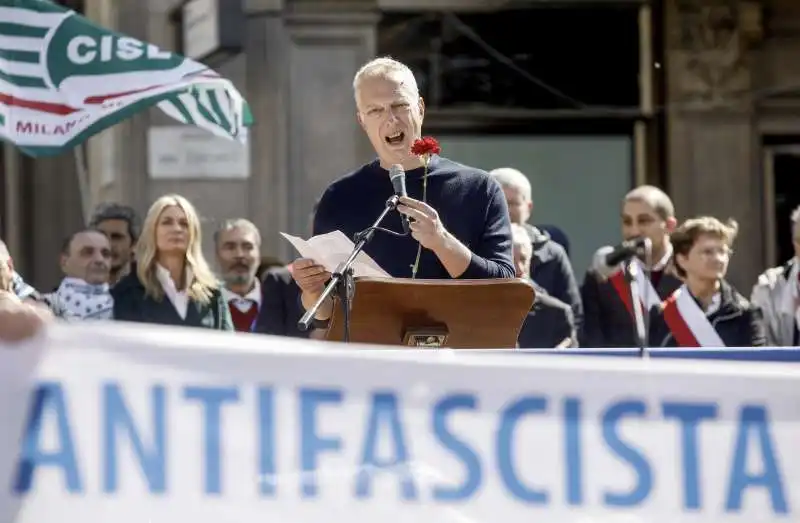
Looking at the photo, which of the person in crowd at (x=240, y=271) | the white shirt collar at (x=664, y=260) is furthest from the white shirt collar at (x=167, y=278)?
the white shirt collar at (x=664, y=260)

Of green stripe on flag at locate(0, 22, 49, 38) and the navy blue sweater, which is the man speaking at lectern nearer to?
the navy blue sweater

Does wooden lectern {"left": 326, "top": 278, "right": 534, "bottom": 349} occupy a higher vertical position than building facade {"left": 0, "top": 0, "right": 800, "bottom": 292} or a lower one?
lower

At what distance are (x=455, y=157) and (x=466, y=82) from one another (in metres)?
0.56

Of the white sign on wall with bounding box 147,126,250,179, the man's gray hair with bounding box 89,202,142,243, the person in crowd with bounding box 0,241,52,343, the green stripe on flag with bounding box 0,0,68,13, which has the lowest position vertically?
the person in crowd with bounding box 0,241,52,343

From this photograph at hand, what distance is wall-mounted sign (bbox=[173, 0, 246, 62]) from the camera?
→ 1227 cm

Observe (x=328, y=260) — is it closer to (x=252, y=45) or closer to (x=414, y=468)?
(x=414, y=468)

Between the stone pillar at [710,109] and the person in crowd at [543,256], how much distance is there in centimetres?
466

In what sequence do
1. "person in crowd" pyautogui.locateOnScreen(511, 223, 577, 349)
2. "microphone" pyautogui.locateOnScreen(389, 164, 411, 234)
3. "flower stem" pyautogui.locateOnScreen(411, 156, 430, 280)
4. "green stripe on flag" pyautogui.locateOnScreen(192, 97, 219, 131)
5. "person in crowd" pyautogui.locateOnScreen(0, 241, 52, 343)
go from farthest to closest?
"green stripe on flag" pyautogui.locateOnScreen(192, 97, 219, 131), "person in crowd" pyautogui.locateOnScreen(511, 223, 577, 349), "flower stem" pyautogui.locateOnScreen(411, 156, 430, 280), "microphone" pyautogui.locateOnScreen(389, 164, 411, 234), "person in crowd" pyautogui.locateOnScreen(0, 241, 52, 343)

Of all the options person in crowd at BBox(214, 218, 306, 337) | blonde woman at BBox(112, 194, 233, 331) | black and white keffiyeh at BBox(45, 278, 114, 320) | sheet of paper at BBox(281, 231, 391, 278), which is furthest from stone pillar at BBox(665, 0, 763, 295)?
sheet of paper at BBox(281, 231, 391, 278)

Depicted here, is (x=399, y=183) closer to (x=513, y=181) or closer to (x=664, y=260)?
(x=513, y=181)

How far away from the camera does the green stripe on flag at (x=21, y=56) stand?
346 inches

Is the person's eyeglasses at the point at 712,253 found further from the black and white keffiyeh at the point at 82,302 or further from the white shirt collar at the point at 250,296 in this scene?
the black and white keffiyeh at the point at 82,302

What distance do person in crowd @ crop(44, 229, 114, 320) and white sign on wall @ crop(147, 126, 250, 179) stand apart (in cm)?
355

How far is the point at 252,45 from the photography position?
1253 centimetres
